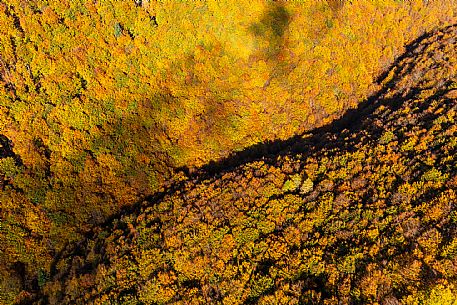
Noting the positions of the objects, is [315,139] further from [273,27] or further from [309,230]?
[273,27]

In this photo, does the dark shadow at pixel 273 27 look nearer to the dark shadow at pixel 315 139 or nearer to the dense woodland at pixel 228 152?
the dense woodland at pixel 228 152

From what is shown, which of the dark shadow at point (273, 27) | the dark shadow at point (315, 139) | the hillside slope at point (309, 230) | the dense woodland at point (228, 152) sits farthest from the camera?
the dark shadow at point (273, 27)

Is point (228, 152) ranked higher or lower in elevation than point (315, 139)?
lower

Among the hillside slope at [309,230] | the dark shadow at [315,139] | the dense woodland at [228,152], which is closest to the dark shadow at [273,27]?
the dense woodland at [228,152]

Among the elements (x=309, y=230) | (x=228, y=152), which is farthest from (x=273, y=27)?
(x=309, y=230)

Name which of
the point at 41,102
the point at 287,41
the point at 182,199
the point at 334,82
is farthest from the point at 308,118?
the point at 41,102

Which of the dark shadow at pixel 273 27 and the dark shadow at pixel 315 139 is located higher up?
the dark shadow at pixel 273 27

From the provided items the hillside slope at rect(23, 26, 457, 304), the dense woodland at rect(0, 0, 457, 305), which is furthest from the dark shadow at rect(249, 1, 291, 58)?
the hillside slope at rect(23, 26, 457, 304)
